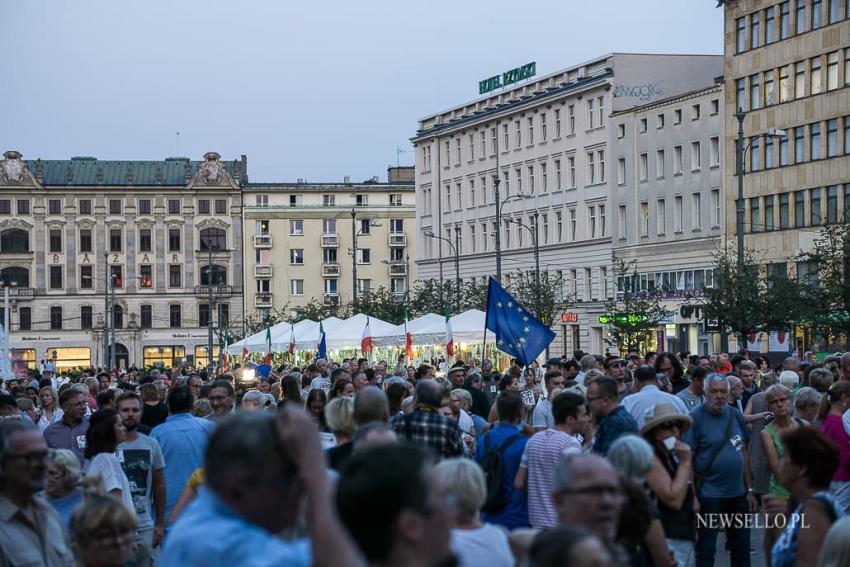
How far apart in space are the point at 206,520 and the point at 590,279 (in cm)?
7895

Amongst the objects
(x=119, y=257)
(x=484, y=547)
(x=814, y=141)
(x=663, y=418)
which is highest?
(x=814, y=141)

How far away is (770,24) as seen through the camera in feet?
218

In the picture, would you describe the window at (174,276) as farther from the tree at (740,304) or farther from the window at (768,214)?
the tree at (740,304)

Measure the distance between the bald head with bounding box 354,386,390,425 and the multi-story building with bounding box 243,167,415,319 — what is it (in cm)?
11305

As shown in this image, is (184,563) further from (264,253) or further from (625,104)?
(264,253)

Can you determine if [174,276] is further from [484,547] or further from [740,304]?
[484,547]

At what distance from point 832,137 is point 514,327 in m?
41.5

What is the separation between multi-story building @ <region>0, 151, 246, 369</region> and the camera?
121 metres

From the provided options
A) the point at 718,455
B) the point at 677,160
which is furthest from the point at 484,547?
the point at 677,160

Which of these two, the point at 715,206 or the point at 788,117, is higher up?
the point at 788,117

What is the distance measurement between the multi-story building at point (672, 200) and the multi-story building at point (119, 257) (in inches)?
1981

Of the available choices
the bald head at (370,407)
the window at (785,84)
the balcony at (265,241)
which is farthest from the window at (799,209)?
the balcony at (265,241)

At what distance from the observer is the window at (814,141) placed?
64.1m

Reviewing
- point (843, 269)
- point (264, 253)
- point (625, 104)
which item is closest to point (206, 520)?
point (843, 269)
